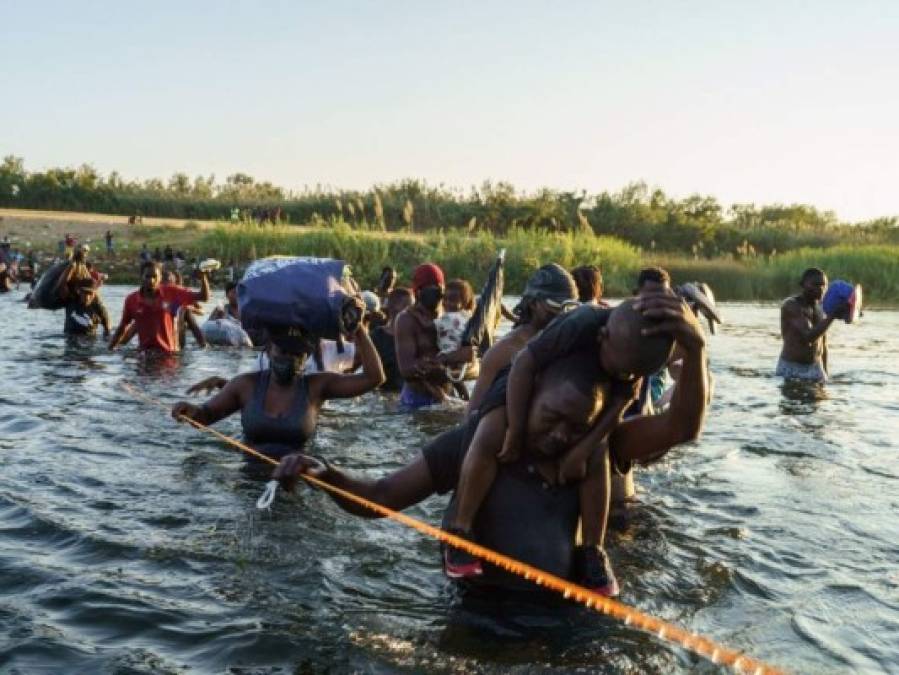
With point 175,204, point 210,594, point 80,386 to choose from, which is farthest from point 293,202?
point 210,594

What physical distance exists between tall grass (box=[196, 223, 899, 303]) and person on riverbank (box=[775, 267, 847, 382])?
14381 mm

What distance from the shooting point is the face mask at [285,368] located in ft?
21.0

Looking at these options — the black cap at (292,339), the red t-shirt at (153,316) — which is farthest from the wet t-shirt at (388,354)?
the black cap at (292,339)

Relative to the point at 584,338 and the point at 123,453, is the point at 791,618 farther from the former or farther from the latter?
the point at 123,453

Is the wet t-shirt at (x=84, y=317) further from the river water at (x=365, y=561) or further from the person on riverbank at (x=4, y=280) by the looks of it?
the person on riverbank at (x=4, y=280)

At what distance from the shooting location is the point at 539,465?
4.00m

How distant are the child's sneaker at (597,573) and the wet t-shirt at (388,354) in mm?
6567

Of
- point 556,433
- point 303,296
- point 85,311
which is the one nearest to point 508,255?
point 85,311

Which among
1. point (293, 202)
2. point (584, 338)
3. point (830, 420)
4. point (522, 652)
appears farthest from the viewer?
point (293, 202)

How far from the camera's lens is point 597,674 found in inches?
151

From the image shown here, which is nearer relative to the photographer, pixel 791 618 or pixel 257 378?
pixel 791 618

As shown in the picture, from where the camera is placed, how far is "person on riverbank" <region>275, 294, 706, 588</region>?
3668 mm

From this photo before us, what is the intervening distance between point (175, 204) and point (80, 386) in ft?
130

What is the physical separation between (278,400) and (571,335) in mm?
3332
